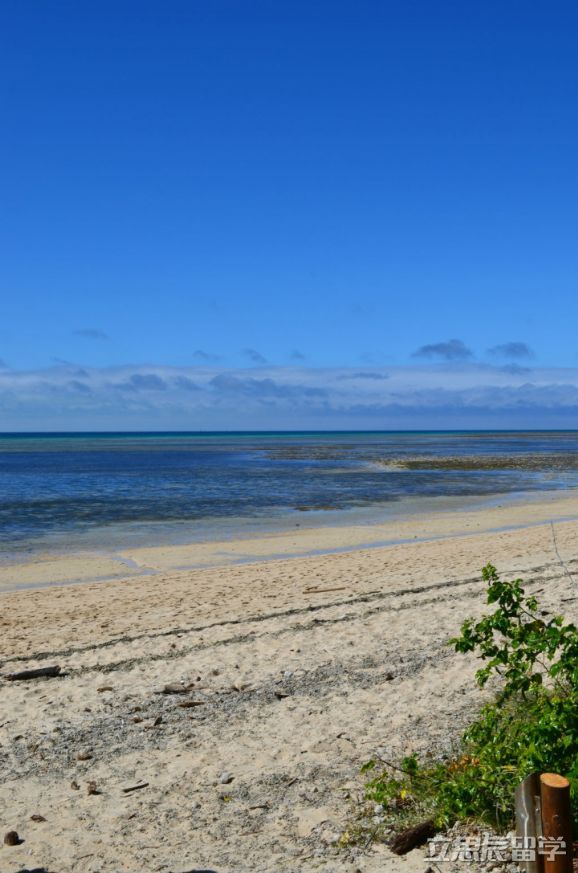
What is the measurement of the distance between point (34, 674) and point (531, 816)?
7.04 meters

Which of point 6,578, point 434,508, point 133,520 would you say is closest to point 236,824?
point 6,578

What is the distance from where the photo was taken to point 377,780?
581 cm

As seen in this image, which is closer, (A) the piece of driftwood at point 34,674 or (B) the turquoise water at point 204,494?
(A) the piece of driftwood at point 34,674

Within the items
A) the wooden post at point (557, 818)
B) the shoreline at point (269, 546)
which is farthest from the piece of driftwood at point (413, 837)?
the shoreline at point (269, 546)

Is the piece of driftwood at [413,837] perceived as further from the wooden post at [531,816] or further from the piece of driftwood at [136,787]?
the piece of driftwood at [136,787]

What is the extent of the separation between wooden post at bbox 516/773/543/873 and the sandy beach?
97cm

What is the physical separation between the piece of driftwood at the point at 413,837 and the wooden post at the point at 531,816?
1.03 m

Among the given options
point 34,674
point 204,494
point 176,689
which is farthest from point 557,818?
point 204,494

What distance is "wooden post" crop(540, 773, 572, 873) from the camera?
416 cm

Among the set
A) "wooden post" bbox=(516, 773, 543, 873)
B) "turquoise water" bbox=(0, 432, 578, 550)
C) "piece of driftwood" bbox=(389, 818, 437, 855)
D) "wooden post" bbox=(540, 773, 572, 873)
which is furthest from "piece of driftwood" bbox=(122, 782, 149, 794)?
"turquoise water" bbox=(0, 432, 578, 550)

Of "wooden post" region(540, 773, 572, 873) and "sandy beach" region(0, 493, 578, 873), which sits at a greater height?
"wooden post" region(540, 773, 572, 873)

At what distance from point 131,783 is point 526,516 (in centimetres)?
2417

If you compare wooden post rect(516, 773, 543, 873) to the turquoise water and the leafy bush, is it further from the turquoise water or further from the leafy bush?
the turquoise water

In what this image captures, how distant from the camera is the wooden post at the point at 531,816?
4.29 meters
